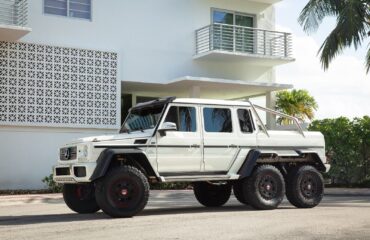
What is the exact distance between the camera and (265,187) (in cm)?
1229

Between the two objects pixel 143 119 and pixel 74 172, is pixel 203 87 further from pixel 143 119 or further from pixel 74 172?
pixel 74 172

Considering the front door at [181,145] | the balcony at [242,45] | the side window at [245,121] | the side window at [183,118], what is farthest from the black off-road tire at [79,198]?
the balcony at [242,45]

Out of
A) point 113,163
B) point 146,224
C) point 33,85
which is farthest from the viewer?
point 33,85

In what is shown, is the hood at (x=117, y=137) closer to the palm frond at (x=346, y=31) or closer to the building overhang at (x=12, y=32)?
the building overhang at (x=12, y=32)

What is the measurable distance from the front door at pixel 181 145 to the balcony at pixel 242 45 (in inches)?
513

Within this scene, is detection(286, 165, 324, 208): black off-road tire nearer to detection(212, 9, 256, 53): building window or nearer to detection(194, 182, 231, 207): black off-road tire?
detection(194, 182, 231, 207): black off-road tire

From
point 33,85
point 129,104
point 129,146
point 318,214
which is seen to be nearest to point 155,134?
point 129,146

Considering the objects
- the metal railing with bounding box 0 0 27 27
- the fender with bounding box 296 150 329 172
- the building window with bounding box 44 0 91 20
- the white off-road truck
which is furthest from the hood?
the building window with bounding box 44 0 91 20

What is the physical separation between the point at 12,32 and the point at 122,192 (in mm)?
11688

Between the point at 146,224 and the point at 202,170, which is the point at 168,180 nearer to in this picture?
the point at 202,170

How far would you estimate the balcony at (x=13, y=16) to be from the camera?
21.0 m

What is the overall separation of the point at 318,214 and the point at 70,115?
13.0 m

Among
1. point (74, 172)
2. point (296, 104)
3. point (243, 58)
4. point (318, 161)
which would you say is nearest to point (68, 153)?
point (74, 172)

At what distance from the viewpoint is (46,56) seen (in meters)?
22.2
